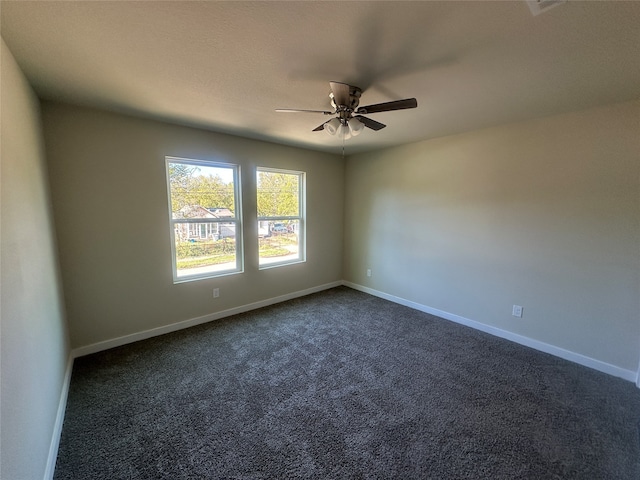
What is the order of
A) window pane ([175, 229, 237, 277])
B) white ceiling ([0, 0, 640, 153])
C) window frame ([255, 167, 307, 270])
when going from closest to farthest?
white ceiling ([0, 0, 640, 153])
window pane ([175, 229, 237, 277])
window frame ([255, 167, 307, 270])

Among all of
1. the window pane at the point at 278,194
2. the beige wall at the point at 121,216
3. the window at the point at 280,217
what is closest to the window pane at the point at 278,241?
the window at the point at 280,217

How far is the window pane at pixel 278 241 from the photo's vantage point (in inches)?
153

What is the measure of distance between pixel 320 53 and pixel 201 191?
2285 mm

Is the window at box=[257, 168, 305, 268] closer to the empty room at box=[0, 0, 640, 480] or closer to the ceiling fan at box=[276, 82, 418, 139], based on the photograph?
the empty room at box=[0, 0, 640, 480]

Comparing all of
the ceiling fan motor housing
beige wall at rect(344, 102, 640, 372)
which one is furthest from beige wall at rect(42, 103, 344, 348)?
beige wall at rect(344, 102, 640, 372)

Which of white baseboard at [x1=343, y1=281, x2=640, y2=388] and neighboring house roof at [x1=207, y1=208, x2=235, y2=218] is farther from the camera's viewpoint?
neighboring house roof at [x1=207, y1=208, x2=235, y2=218]

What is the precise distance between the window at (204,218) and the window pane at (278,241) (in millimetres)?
384

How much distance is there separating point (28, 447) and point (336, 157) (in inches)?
174

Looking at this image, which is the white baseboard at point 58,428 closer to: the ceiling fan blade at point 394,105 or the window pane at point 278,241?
the window pane at point 278,241

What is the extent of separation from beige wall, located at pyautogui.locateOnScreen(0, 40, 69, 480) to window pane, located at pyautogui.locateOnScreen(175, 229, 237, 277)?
118 cm

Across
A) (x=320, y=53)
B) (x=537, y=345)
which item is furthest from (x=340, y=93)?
(x=537, y=345)

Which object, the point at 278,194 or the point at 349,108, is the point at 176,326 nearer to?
the point at 278,194

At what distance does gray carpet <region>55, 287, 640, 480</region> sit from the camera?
1.51m

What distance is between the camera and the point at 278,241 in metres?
4.08
